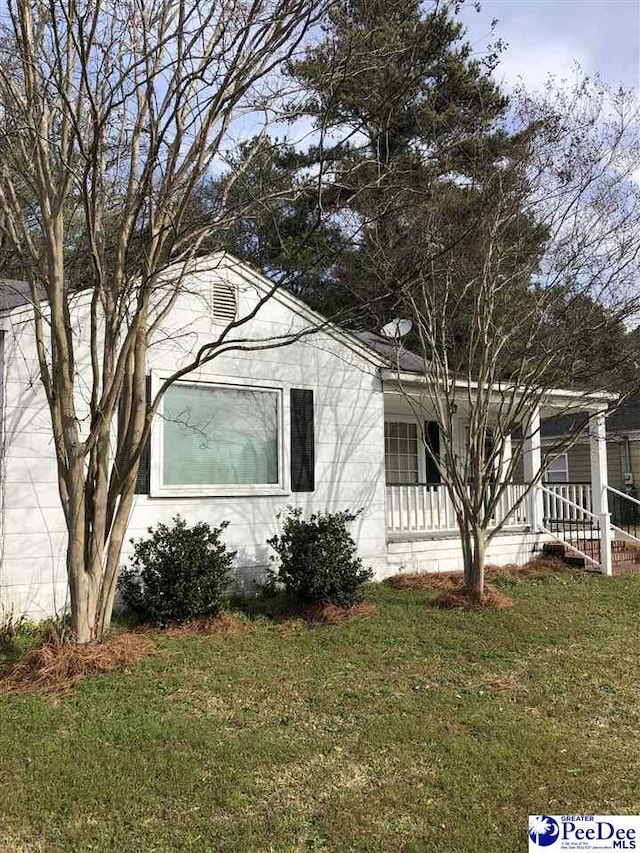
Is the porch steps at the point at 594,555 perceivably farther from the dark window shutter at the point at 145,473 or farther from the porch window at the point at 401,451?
the dark window shutter at the point at 145,473

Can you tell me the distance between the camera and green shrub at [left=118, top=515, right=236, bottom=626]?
253 inches

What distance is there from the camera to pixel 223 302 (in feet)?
26.5

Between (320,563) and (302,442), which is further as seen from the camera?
(302,442)

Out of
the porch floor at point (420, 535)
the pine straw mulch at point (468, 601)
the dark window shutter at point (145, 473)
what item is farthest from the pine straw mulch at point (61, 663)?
the porch floor at point (420, 535)

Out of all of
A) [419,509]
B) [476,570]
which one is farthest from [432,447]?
A: [476,570]

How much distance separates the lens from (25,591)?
6.46 metres

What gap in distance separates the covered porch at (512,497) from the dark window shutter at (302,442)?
1441 mm

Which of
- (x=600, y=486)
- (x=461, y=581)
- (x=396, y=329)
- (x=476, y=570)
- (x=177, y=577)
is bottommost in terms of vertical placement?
(x=461, y=581)

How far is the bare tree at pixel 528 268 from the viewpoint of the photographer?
7.80 m

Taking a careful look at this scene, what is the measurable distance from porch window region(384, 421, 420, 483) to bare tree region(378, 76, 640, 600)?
11.0 ft

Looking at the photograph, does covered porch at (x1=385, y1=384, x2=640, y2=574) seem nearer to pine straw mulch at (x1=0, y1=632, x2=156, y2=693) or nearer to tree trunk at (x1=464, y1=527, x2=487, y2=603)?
tree trunk at (x1=464, y1=527, x2=487, y2=603)

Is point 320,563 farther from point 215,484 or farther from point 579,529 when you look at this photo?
point 579,529

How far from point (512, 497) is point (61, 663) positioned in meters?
7.95

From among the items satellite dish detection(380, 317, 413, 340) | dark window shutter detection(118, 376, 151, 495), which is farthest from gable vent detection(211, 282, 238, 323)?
satellite dish detection(380, 317, 413, 340)
